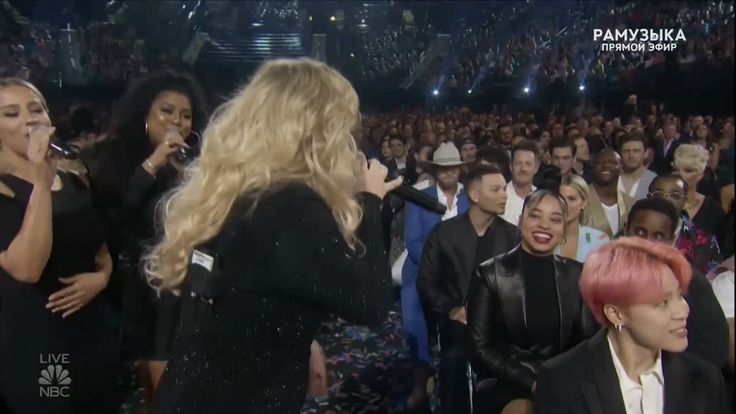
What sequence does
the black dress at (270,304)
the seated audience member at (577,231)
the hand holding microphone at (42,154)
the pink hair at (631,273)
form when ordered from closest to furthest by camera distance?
the black dress at (270,304)
the pink hair at (631,273)
the hand holding microphone at (42,154)
the seated audience member at (577,231)

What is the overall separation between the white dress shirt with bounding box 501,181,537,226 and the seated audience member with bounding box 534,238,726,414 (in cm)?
53

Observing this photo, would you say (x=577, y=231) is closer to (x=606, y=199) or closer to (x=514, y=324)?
(x=606, y=199)

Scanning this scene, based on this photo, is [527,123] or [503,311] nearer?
[503,311]

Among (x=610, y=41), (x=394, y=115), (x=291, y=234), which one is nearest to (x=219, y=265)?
(x=291, y=234)

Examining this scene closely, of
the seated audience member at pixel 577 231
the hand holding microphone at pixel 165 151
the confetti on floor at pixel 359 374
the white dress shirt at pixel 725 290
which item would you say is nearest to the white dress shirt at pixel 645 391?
the white dress shirt at pixel 725 290

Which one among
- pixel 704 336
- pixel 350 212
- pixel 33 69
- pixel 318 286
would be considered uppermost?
Result: pixel 33 69

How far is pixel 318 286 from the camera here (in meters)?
1.26

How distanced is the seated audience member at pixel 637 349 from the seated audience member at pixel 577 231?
1.59ft

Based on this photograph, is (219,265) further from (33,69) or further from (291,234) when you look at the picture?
→ (33,69)

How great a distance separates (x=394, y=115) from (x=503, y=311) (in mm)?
628

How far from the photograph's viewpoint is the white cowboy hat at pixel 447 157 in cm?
226

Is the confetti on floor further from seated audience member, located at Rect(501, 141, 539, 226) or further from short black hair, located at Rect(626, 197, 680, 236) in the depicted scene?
short black hair, located at Rect(626, 197, 680, 236)

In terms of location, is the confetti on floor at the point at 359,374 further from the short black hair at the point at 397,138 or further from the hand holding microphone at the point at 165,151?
the hand holding microphone at the point at 165,151

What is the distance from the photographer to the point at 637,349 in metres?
1.62
